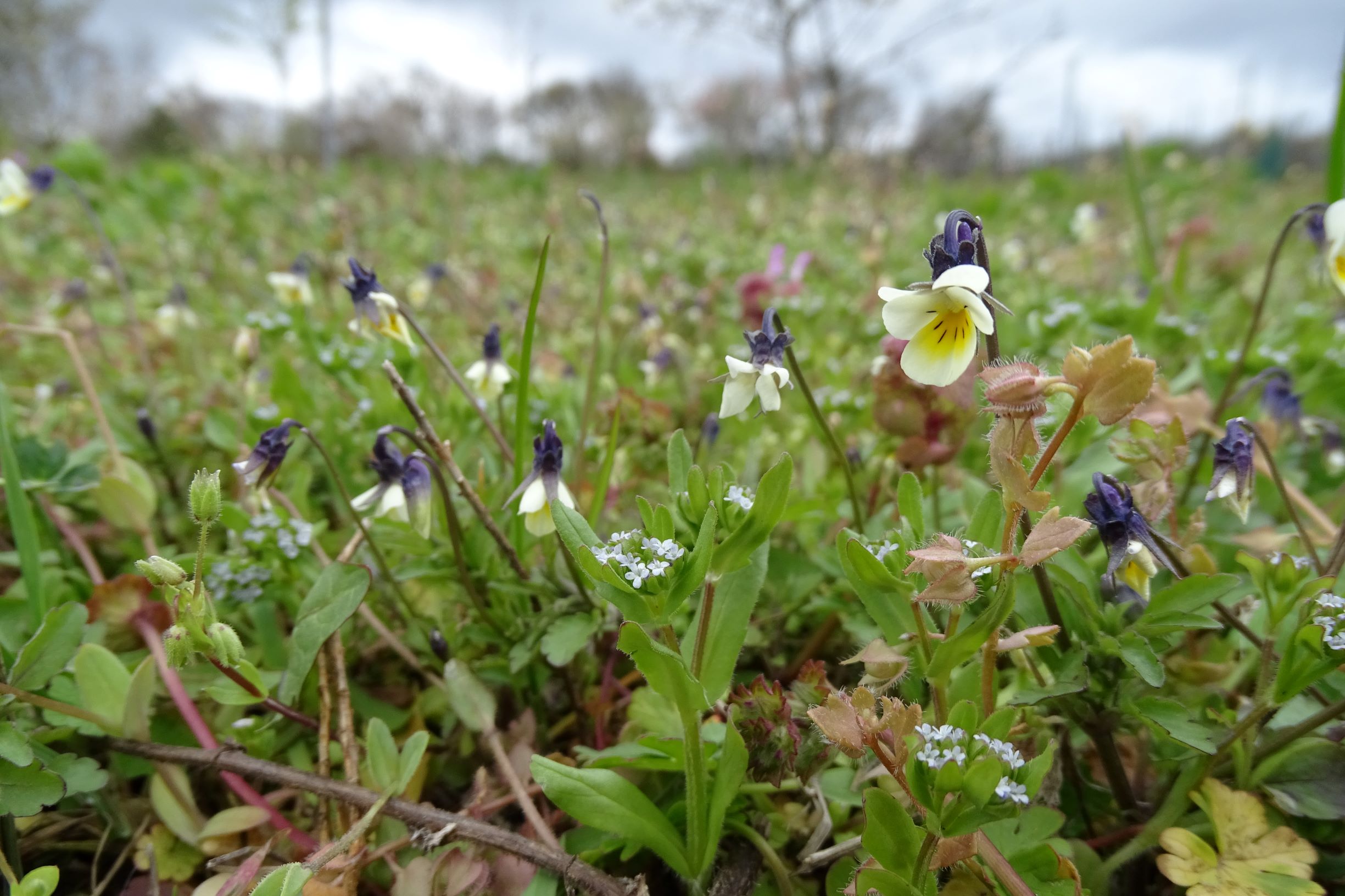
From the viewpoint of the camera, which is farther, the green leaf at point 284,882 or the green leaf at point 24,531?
the green leaf at point 24,531

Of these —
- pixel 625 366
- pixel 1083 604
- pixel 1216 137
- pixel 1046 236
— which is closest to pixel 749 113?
pixel 1216 137

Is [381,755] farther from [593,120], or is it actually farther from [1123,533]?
[593,120]

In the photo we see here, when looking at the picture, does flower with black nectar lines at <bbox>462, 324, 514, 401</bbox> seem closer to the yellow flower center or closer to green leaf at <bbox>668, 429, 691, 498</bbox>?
green leaf at <bbox>668, 429, 691, 498</bbox>

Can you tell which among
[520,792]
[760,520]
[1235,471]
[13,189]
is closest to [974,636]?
[760,520]

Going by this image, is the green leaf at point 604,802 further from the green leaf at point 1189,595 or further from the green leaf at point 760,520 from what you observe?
the green leaf at point 1189,595

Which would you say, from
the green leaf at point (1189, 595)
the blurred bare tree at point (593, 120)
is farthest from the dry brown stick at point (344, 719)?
the blurred bare tree at point (593, 120)

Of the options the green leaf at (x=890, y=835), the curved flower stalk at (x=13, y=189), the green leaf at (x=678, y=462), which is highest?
the curved flower stalk at (x=13, y=189)
